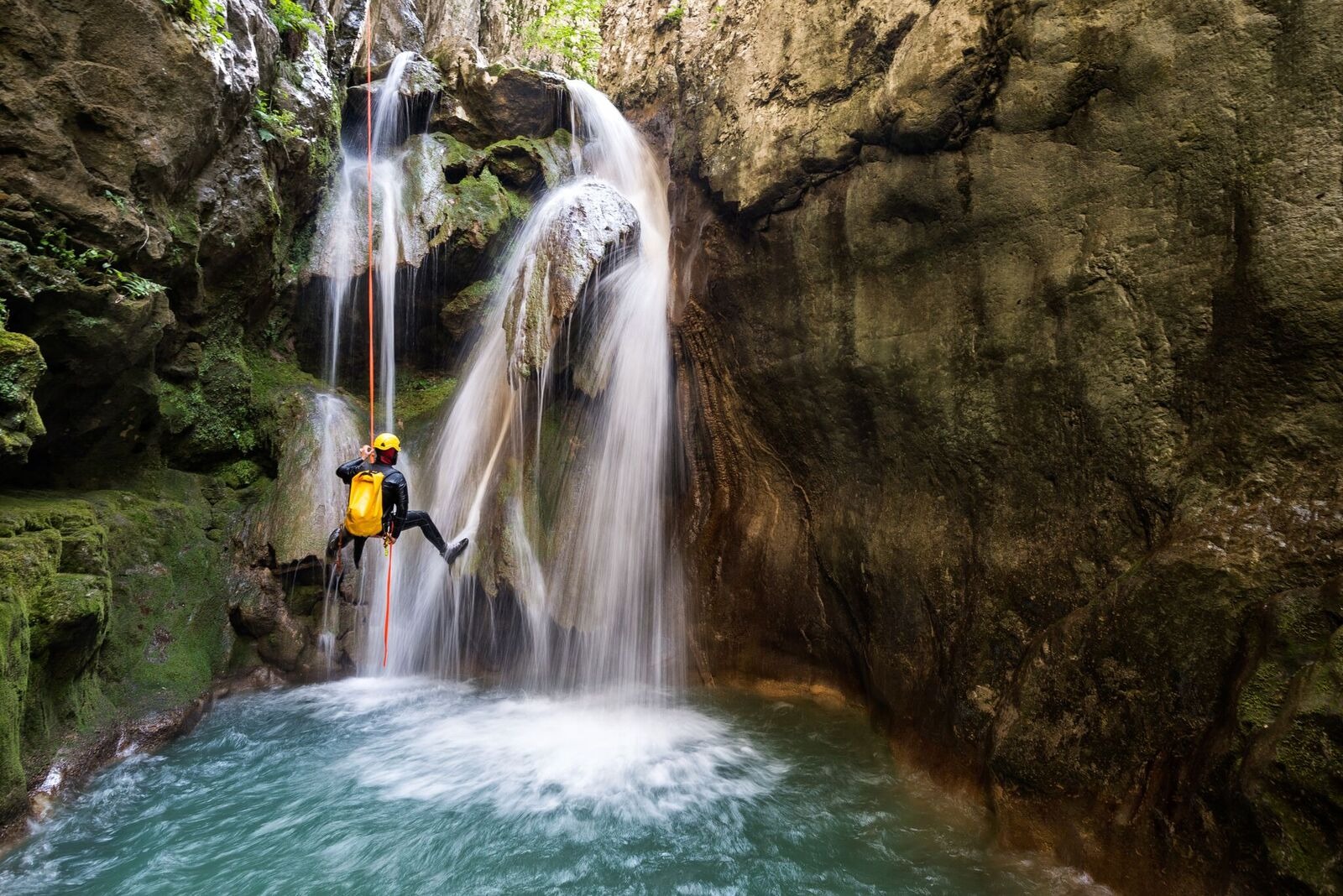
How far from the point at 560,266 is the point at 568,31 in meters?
13.1

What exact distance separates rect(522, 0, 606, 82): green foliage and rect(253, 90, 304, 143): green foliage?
10.2 metres

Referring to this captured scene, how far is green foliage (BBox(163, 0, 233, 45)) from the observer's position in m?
6.83

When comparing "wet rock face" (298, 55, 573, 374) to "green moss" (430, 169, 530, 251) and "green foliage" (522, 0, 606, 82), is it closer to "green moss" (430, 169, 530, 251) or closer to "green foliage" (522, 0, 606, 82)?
"green moss" (430, 169, 530, 251)

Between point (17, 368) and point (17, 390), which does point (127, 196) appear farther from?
point (17, 390)

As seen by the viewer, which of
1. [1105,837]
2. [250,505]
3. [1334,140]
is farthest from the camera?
[250,505]

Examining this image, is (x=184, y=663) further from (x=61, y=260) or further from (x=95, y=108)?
(x=95, y=108)

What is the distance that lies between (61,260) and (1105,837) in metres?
8.49

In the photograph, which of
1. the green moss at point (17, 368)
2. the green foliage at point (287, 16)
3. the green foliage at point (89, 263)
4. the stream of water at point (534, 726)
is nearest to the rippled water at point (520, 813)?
the stream of water at point (534, 726)

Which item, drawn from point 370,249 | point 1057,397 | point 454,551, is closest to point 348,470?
point 454,551

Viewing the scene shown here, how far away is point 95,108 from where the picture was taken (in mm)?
6266

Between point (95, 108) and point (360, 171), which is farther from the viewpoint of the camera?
point (360, 171)

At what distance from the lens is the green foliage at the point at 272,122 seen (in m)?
8.52

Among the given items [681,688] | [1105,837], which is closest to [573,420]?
[681,688]

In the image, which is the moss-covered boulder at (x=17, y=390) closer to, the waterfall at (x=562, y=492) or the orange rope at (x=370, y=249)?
the orange rope at (x=370, y=249)
